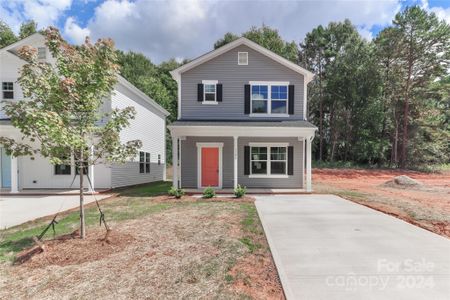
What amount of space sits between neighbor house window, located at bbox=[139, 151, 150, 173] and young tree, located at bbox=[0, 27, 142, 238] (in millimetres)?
11480

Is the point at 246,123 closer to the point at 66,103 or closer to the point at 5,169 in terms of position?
the point at 66,103

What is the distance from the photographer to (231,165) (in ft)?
44.1

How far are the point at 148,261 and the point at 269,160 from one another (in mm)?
9693

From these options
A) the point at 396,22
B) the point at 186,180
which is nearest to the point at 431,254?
the point at 186,180

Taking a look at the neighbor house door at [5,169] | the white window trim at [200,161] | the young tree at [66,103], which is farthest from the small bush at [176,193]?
the neighbor house door at [5,169]

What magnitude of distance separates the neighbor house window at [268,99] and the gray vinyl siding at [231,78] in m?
0.37

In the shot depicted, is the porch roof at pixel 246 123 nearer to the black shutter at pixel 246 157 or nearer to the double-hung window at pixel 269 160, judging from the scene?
the double-hung window at pixel 269 160

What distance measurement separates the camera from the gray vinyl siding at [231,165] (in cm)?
1338

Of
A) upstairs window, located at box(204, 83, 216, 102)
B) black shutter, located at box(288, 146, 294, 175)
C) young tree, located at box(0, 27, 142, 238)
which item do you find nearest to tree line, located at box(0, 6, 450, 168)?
upstairs window, located at box(204, 83, 216, 102)

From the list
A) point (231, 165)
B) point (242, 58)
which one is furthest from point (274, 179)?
point (242, 58)

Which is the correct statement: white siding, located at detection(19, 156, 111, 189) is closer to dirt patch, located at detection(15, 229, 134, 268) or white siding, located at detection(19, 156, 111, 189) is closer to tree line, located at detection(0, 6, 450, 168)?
dirt patch, located at detection(15, 229, 134, 268)

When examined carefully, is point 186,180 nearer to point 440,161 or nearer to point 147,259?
point 147,259

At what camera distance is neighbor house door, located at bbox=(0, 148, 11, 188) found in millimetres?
13781

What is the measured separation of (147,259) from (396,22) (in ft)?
102
